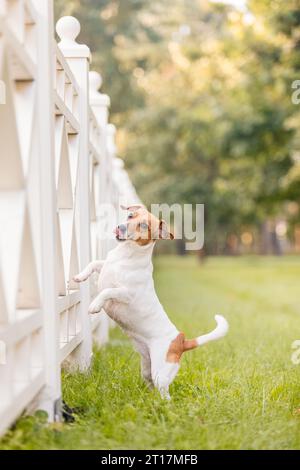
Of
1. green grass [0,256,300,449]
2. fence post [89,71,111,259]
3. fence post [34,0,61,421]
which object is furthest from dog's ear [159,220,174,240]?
fence post [89,71,111,259]

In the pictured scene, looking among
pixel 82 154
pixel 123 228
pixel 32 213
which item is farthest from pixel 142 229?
pixel 82 154

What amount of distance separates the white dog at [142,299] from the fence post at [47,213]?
1.35 feet

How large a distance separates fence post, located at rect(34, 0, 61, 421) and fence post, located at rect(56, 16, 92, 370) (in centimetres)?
125

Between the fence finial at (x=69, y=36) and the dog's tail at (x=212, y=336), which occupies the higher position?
the fence finial at (x=69, y=36)

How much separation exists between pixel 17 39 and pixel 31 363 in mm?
1223

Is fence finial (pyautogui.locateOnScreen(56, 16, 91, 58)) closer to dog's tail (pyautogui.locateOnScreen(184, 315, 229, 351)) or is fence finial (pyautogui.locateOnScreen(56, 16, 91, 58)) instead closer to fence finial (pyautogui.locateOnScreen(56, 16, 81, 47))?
fence finial (pyautogui.locateOnScreen(56, 16, 81, 47))

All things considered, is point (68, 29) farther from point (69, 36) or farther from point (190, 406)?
point (190, 406)

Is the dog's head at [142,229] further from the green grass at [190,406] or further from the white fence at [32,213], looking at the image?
the green grass at [190,406]

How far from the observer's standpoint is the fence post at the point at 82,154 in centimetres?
409

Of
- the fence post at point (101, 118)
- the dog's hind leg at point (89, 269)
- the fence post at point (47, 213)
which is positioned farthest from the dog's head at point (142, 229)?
the fence post at point (101, 118)

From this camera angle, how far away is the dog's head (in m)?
3.17

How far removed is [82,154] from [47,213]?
1.51 metres

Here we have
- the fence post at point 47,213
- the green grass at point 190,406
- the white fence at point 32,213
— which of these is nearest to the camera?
the white fence at point 32,213

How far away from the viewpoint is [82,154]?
422 centimetres
